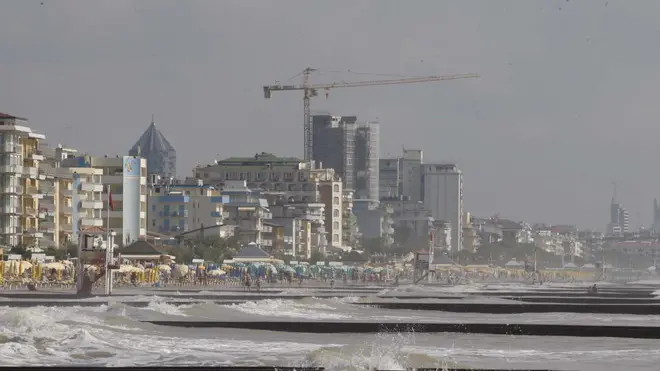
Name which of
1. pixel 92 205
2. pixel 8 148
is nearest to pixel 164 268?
pixel 8 148

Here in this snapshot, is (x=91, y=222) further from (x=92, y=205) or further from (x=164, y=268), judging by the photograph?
(x=164, y=268)

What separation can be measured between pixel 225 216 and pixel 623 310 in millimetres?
110047

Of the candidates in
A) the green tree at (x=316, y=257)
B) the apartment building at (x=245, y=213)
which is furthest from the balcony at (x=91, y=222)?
the green tree at (x=316, y=257)

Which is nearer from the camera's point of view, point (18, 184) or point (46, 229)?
point (18, 184)

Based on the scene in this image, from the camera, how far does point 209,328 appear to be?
48.3 metres

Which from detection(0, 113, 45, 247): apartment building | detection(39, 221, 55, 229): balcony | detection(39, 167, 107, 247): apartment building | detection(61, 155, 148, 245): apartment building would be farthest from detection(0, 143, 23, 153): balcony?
detection(61, 155, 148, 245): apartment building

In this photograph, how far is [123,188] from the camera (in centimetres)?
14450

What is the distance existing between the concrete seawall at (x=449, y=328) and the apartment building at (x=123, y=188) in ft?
305

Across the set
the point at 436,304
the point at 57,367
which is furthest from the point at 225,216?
the point at 57,367

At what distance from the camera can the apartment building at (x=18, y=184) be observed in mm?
113312

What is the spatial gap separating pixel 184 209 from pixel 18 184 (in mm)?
50203

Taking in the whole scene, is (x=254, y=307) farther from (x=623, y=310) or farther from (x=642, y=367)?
(x=642, y=367)

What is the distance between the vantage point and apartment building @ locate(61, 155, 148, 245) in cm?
14362

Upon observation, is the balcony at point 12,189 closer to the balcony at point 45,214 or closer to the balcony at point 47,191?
the balcony at point 45,214
